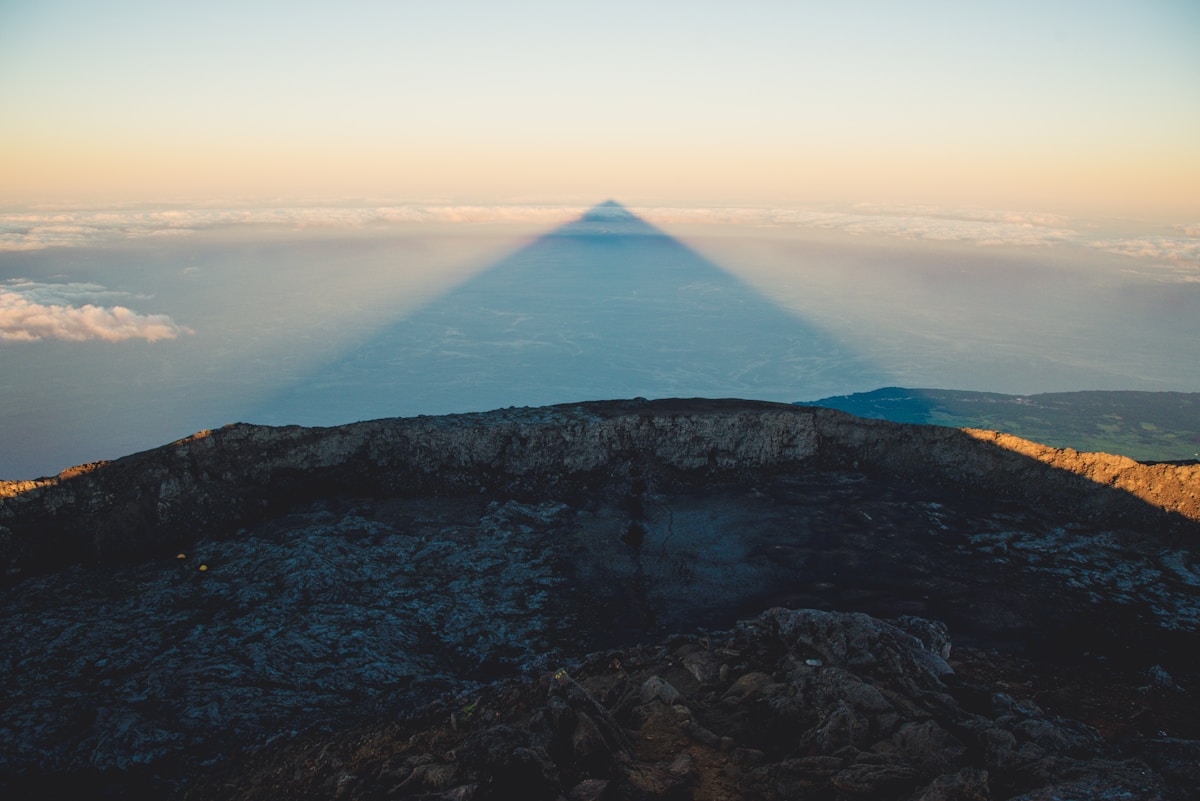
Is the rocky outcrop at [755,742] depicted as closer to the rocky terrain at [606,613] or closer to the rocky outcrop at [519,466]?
the rocky terrain at [606,613]

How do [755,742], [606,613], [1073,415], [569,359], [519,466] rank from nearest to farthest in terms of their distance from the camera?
[755,742] < [606,613] < [519,466] < [1073,415] < [569,359]

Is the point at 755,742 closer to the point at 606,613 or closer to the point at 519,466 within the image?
the point at 606,613

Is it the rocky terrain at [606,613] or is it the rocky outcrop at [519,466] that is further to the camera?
the rocky outcrop at [519,466]

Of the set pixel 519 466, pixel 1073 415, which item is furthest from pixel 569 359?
pixel 519 466

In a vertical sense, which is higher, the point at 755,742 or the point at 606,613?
the point at 755,742

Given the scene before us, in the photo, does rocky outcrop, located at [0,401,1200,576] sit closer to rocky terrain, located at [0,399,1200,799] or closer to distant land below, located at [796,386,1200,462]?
rocky terrain, located at [0,399,1200,799]

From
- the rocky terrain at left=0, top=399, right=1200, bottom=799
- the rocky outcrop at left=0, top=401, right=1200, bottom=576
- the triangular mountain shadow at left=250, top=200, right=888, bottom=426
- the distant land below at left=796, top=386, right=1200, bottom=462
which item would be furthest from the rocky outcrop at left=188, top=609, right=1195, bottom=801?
the triangular mountain shadow at left=250, top=200, right=888, bottom=426

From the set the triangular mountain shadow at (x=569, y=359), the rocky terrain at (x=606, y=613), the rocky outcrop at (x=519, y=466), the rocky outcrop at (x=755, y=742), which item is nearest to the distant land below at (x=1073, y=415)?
the triangular mountain shadow at (x=569, y=359)
